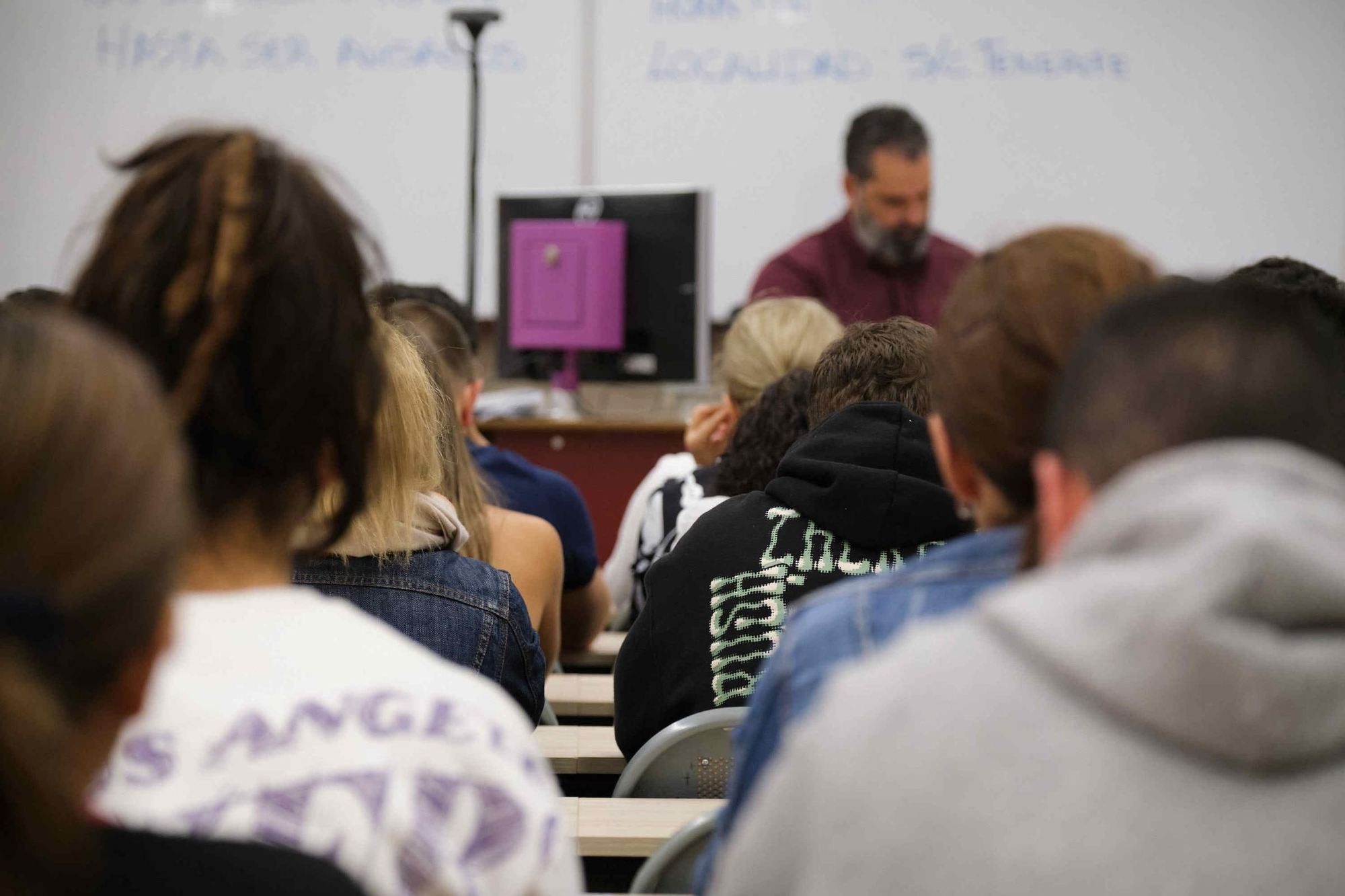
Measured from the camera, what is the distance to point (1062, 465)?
0.75m

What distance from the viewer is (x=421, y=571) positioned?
1.60 metres

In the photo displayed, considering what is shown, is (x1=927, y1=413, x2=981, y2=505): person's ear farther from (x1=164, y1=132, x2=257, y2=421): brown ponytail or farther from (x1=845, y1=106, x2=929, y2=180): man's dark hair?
(x1=845, y1=106, x2=929, y2=180): man's dark hair

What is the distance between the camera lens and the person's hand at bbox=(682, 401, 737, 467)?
288 cm

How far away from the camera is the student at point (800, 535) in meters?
1.56

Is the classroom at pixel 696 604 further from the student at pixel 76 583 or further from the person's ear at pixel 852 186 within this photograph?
the person's ear at pixel 852 186

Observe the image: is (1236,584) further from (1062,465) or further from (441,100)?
(441,100)

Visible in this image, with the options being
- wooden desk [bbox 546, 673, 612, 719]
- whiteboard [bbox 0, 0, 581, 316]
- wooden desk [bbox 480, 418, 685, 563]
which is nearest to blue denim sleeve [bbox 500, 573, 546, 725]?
wooden desk [bbox 546, 673, 612, 719]

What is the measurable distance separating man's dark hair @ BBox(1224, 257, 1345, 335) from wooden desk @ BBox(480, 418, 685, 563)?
7.21 feet

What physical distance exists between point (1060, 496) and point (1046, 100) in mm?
4631

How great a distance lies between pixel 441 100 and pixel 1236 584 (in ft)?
16.3

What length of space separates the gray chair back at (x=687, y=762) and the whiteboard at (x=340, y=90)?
Result: 3782mm

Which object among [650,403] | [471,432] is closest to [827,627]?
[471,432]

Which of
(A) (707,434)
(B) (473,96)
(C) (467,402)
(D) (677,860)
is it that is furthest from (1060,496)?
(B) (473,96)

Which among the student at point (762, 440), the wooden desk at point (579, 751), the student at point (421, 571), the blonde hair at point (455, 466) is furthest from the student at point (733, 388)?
the student at point (421, 571)
